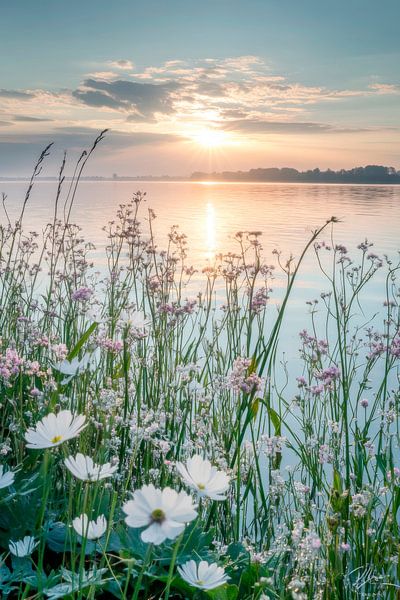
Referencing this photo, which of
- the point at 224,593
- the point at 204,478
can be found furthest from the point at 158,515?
the point at 224,593

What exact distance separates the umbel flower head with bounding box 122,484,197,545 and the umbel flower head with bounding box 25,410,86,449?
0.20 m

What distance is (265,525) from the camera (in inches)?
120

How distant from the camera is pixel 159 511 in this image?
3.15 ft

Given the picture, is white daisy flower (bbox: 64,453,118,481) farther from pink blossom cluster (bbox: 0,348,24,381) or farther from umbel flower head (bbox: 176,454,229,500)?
pink blossom cluster (bbox: 0,348,24,381)

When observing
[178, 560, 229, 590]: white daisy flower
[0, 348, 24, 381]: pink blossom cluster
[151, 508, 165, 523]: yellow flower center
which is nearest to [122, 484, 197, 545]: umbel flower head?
[151, 508, 165, 523]: yellow flower center

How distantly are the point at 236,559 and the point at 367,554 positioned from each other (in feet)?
1.99

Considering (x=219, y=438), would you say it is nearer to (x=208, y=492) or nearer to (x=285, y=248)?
(x=208, y=492)

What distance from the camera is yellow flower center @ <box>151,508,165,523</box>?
3.14ft

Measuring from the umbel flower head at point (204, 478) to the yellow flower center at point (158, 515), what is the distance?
0.11 metres

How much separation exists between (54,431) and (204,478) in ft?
0.95

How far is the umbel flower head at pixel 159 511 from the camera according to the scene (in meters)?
0.94

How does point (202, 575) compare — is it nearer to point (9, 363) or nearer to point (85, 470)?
point (85, 470)

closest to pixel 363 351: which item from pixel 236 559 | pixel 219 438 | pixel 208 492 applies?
pixel 219 438

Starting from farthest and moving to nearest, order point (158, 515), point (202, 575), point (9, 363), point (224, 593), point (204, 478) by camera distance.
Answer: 1. point (9, 363)
2. point (224, 593)
3. point (202, 575)
4. point (204, 478)
5. point (158, 515)
